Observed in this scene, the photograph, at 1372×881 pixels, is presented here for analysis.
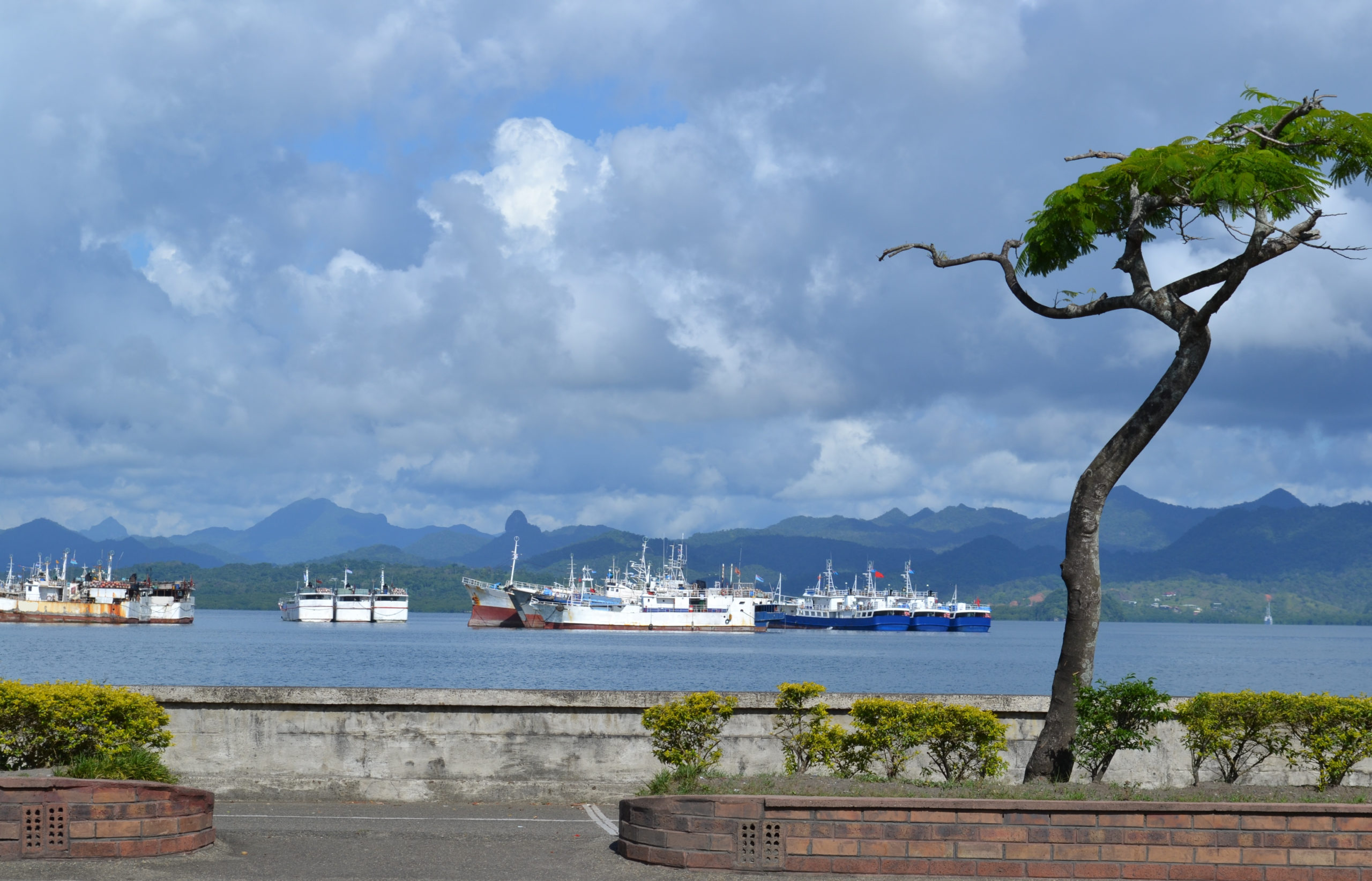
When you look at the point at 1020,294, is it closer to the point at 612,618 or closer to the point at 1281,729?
the point at 1281,729

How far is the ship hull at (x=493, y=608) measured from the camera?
160 meters

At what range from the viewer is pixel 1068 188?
35.6ft

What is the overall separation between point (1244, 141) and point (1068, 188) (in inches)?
59.3

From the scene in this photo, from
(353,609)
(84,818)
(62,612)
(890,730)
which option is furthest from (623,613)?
(84,818)

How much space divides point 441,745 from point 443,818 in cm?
113

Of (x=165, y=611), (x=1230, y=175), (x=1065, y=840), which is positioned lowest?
(x=165, y=611)

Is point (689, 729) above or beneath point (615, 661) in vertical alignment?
above

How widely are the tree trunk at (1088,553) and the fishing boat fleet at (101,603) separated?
16683cm

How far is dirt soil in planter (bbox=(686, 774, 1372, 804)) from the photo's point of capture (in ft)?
27.8

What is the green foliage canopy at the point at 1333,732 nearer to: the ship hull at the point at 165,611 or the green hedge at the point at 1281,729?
the green hedge at the point at 1281,729

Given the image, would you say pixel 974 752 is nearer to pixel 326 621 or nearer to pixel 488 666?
pixel 488 666

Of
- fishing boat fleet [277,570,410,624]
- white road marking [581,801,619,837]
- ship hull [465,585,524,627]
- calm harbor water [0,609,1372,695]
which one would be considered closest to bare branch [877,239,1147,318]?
white road marking [581,801,619,837]

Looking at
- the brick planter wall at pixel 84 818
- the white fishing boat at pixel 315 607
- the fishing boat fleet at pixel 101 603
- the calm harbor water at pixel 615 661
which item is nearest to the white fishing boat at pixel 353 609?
the white fishing boat at pixel 315 607

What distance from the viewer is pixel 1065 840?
7992 millimetres
